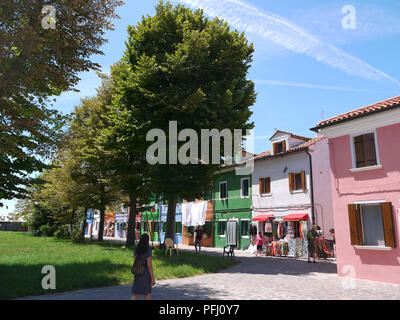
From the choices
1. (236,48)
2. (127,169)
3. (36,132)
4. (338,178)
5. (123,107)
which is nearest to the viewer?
(36,132)

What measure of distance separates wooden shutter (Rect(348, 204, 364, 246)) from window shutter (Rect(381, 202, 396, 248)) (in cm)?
92

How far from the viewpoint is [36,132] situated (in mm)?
10336

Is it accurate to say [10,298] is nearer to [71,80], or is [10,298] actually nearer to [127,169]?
[71,80]

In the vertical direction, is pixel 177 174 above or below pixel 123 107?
below

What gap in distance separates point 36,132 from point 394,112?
41.3 feet

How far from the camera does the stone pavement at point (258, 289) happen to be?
26.8 feet

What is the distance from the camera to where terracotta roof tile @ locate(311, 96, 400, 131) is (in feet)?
36.3

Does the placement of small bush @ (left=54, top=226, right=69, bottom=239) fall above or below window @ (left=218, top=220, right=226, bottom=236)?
below

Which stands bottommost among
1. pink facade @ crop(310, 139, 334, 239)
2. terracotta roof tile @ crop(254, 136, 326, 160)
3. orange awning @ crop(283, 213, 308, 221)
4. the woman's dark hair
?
the woman's dark hair

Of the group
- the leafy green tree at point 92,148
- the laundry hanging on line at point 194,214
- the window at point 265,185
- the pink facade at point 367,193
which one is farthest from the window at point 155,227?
the pink facade at point 367,193

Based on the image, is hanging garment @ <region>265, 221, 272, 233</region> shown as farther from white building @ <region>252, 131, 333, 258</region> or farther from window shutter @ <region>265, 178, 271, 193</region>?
window shutter @ <region>265, 178, 271, 193</region>

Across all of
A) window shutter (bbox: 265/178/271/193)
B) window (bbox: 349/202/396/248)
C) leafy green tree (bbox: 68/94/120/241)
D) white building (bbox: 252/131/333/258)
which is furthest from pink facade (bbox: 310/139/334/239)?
leafy green tree (bbox: 68/94/120/241)

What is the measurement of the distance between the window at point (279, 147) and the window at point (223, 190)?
6757 millimetres
